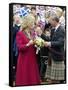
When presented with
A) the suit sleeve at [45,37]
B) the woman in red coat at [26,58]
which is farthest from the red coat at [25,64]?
→ the suit sleeve at [45,37]

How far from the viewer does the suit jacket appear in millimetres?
1757

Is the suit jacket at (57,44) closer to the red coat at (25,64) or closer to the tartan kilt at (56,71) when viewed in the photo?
the tartan kilt at (56,71)

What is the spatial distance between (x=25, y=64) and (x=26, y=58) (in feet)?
0.14

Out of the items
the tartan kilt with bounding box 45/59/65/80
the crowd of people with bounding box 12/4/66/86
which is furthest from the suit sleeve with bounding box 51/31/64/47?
the tartan kilt with bounding box 45/59/65/80

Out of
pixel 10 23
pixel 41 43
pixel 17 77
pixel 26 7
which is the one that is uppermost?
pixel 26 7

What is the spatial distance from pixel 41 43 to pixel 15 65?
237 mm

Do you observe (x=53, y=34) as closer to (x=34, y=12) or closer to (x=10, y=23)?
(x=34, y=12)

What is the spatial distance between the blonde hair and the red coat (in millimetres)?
55

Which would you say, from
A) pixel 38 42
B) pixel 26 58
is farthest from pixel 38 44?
pixel 26 58

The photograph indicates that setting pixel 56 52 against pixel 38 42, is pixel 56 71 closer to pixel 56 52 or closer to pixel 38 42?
pixel 56 52

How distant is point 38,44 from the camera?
1726mm

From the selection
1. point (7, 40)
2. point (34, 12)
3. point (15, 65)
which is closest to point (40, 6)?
point (34, 12)

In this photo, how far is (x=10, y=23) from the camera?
1.67 meters

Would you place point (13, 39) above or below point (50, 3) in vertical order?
below
